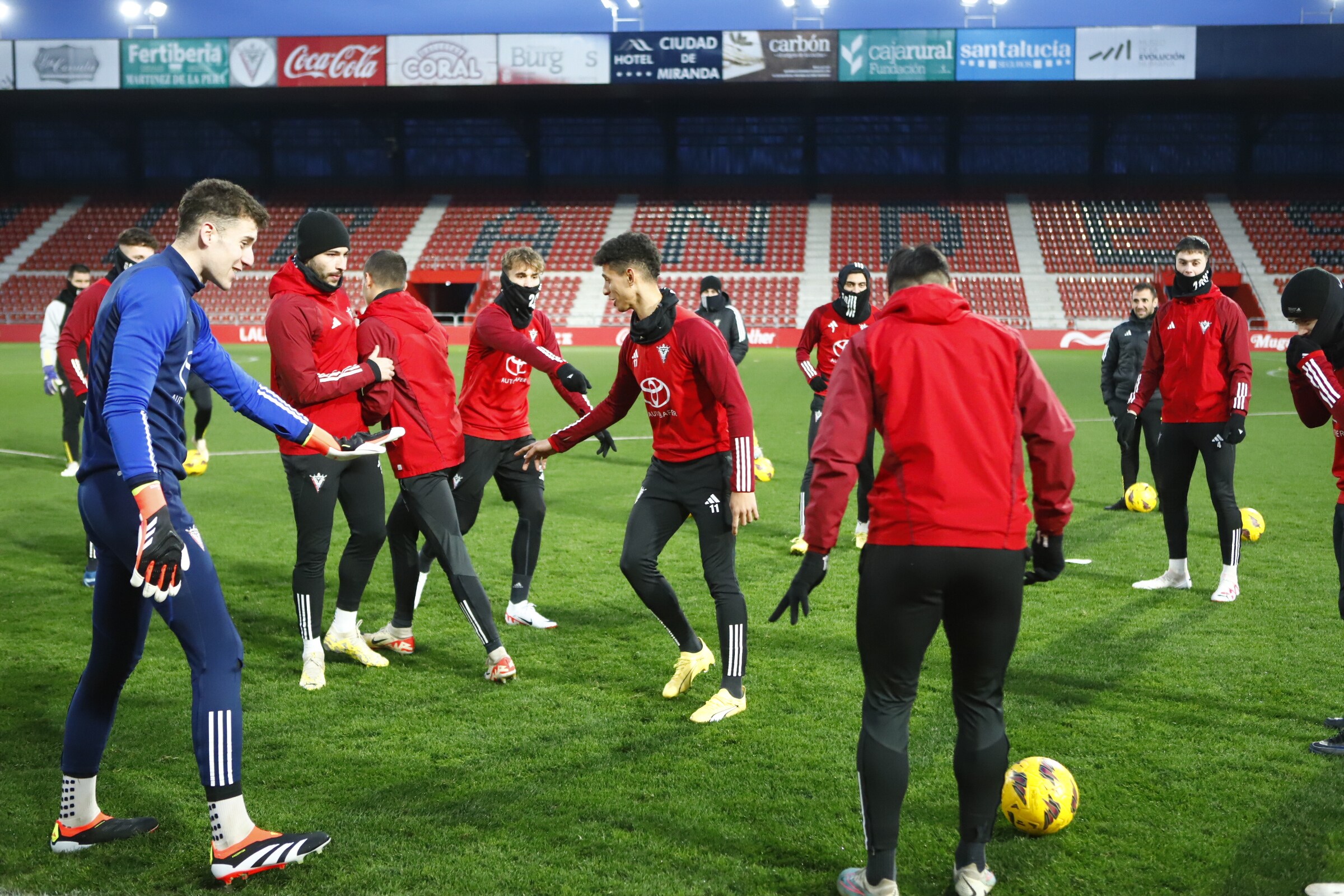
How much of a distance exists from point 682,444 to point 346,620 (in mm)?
2243

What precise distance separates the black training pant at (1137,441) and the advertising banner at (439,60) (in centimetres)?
3548

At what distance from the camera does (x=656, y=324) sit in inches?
191

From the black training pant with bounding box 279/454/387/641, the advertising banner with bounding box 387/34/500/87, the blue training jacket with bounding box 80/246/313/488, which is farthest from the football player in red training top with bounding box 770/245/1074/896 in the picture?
the advertising banner with bounding box 387/34/500/87

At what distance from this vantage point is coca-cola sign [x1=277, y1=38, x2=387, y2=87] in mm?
41906

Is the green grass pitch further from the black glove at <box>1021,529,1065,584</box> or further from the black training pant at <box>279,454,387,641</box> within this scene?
the black glove at <box>1021,529,1065,584</box>

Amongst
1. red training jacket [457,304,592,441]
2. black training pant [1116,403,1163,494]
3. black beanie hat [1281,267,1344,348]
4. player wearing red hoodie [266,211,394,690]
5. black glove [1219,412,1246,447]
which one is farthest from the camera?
black training pant [1116,403,1163,494]

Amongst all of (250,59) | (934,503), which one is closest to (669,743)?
(934,503)

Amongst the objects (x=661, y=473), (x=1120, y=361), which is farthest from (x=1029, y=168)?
(x=661, y=473)

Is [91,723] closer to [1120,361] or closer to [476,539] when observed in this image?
[476,539]

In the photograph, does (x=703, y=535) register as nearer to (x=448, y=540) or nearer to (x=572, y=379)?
(x=572, y=379)

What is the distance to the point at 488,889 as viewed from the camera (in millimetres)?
3436

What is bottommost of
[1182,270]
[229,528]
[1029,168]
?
[229,528]

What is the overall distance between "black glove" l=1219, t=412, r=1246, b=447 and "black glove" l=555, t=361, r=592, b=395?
4.00 meters

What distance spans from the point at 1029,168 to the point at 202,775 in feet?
154
